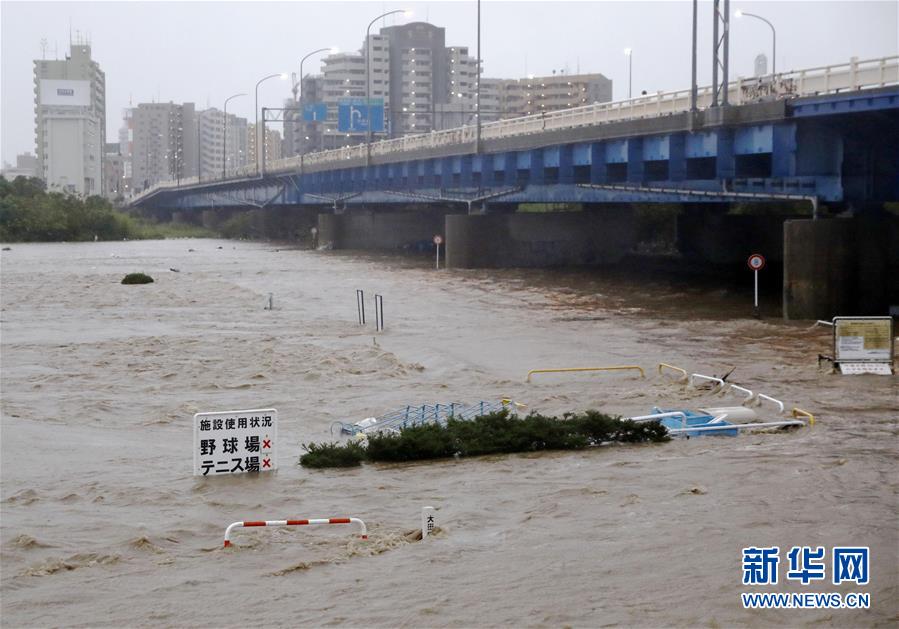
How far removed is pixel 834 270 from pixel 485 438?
22916mm

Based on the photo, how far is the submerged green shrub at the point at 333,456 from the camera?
56.0 feet

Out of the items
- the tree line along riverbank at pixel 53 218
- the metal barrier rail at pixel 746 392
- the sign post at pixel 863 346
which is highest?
the tree line along riverbank at pixel 53 218

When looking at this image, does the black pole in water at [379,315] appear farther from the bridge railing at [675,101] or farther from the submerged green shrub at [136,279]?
the submerged green shrub at [136,279]

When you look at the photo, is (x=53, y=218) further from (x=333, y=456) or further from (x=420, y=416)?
(x=333, y=456)

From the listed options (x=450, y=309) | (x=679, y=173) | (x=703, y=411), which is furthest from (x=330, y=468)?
(x=679, y=173)

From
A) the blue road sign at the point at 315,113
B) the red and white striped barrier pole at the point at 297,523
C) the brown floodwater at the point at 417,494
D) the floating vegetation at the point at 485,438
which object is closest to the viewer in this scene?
the brown floodwater at the point at 417,494

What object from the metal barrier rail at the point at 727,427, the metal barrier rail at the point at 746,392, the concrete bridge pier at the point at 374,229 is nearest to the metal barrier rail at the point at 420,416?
the metal barrier rail at the point at 727,427

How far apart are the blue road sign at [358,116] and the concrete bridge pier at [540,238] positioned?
2900cm

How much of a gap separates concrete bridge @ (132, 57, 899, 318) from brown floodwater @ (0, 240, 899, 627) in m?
5.68

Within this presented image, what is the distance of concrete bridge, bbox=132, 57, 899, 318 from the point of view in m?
38.0

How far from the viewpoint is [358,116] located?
3952 inches

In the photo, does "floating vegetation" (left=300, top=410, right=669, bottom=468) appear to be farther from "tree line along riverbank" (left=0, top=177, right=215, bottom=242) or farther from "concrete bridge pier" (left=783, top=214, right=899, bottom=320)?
"tree line along riverbank" (left=0, top=177, right=215, bottom=242)

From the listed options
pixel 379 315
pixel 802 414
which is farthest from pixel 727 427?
pixel 379 315

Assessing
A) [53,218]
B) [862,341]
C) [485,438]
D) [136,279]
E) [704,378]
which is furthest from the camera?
[53,218]
